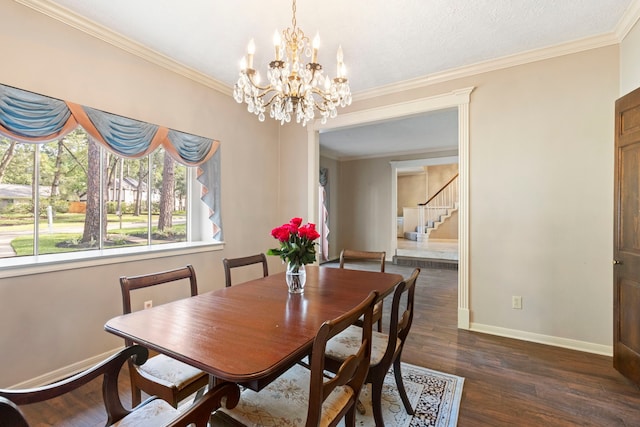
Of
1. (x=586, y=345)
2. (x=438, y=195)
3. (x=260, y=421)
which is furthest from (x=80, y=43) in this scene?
(x=438, y=195)

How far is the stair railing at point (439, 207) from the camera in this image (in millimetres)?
8727

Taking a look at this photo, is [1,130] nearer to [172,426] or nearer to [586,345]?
[172,426]

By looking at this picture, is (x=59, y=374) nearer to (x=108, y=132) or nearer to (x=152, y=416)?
(x=152, y=416)

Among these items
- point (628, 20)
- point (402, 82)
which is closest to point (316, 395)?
point (402, 82)

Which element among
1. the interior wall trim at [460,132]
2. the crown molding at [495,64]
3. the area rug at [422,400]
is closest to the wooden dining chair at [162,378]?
the area rug at [422,400]

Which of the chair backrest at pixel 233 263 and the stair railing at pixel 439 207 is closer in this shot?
the chair backrest at pixel 233 263

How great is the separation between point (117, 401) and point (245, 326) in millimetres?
507

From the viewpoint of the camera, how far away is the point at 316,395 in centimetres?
95

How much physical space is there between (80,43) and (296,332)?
2.72 metres

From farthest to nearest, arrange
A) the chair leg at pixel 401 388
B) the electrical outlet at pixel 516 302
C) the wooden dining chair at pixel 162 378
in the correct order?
1. the electrical outlet at pixel 516 302
2. the chair leg at pixel 401 388
3. the wooden dining chair at pixel 162 378

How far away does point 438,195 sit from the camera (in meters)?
9.08

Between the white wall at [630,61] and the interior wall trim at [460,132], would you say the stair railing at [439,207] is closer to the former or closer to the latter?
the interior wall trim at [460,132]

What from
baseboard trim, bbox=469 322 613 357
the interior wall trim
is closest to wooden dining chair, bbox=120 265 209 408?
the interior wall trim

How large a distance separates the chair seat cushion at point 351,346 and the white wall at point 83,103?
6.28 ft
